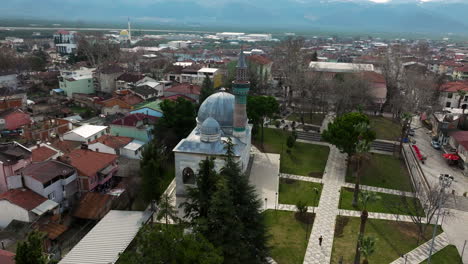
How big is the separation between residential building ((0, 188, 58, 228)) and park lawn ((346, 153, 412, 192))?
94.3 feet

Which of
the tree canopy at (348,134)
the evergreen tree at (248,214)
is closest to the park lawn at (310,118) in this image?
the tree canopy at (348,134)

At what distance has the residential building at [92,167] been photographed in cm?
3088

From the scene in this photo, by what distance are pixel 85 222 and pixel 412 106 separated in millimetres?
47534

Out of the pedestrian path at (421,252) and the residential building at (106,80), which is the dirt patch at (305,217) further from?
the residential building at (106,80)

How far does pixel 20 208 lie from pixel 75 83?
159 ft

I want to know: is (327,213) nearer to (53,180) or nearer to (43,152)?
(53,180)

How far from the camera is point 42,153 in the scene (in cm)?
3497

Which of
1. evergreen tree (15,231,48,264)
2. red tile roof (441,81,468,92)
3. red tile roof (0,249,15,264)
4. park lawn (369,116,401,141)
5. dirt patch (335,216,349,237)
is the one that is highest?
red tile roof (441,81,468,92)

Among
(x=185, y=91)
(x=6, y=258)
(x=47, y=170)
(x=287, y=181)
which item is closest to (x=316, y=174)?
(x=287, y=181)

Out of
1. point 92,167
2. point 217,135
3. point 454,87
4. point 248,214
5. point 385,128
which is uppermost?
point 454,87

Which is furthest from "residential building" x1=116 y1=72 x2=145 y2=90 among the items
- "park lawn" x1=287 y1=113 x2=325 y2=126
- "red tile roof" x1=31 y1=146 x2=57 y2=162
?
"red tile roof" x1=31 y1=146 x2=57 y2=162

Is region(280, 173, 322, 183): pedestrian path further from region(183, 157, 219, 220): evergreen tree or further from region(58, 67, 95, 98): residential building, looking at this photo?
region(58, 67, 95, 98): residential building

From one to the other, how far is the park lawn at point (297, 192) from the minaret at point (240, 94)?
6766 mm

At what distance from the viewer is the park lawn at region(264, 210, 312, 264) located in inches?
954
